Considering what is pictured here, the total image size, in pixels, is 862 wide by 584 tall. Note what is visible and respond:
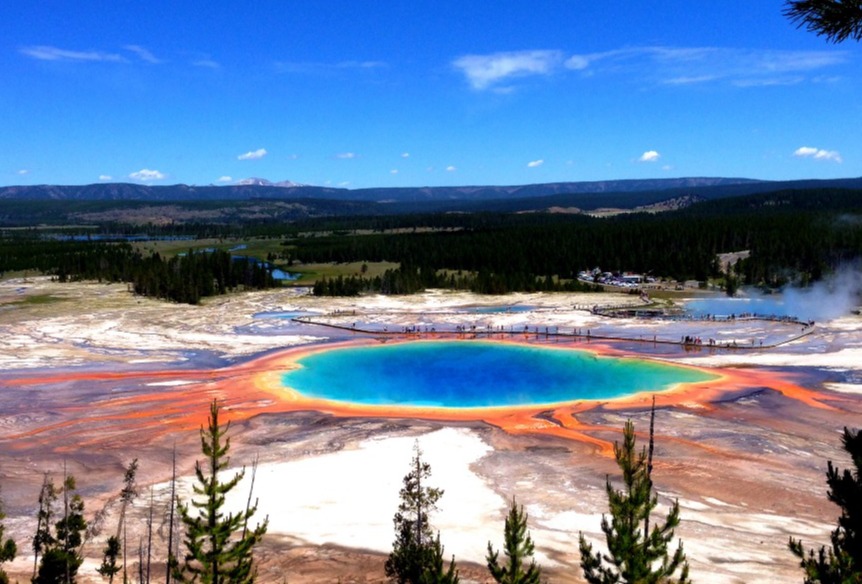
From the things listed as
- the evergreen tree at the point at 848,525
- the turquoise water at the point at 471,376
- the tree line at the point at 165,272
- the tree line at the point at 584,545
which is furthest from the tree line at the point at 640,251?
the evergreen tree at the point at 848,525

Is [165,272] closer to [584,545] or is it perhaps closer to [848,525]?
[584,545]

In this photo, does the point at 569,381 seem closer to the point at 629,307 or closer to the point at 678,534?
the point at 678,534

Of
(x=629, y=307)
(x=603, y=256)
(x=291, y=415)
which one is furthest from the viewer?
(x=603, y=256)

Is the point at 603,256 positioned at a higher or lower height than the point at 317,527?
higher

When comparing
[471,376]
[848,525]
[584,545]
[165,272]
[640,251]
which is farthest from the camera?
[640,251]

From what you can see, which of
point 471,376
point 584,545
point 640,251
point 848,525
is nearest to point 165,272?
point 471,376

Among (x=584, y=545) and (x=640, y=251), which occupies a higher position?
(x=640, y=251)

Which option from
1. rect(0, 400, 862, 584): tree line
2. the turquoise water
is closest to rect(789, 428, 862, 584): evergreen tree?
rect(0, 400, 862, 584): tree line

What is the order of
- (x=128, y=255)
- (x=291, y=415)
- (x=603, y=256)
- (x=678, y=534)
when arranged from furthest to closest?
(x=128, y=255) < (x=603, y=256) < (x=291, y=415) < (x=678, y=534)

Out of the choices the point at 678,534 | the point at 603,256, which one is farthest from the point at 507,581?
the point at 603,256
